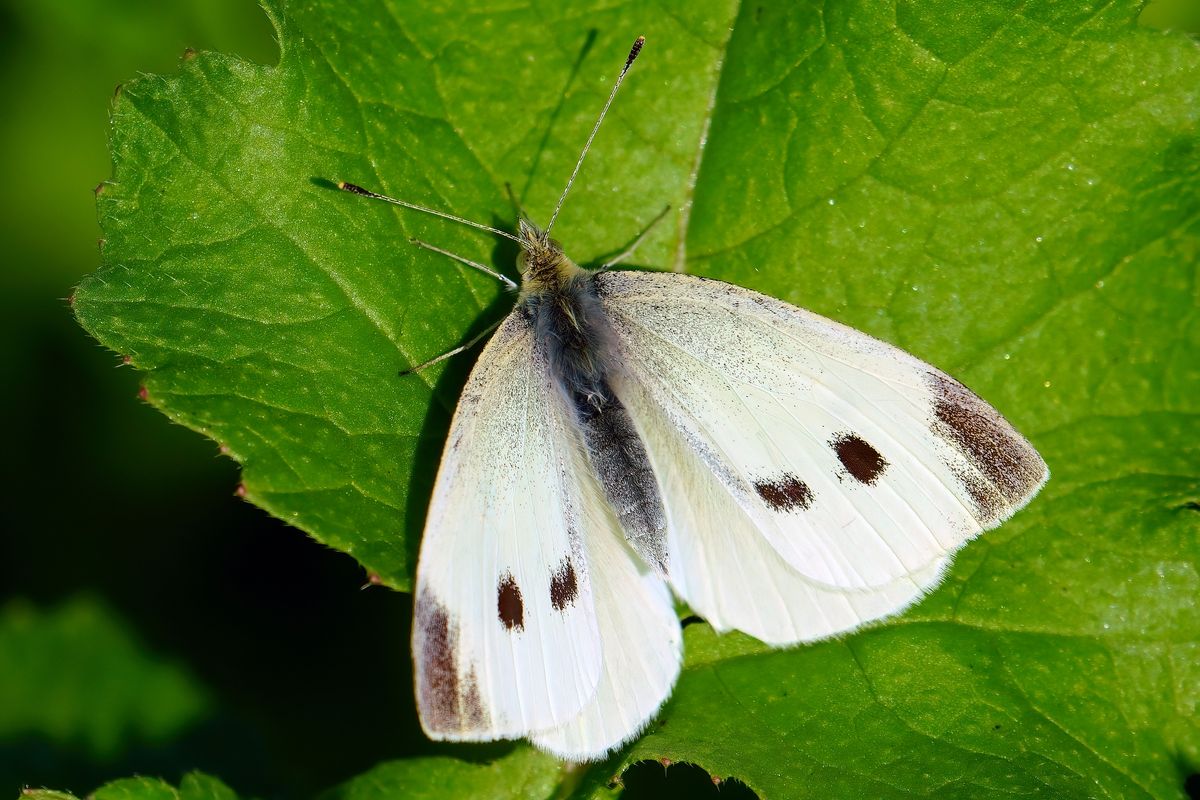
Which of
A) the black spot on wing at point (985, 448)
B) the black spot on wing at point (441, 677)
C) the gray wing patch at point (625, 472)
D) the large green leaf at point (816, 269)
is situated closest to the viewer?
the black spot on wing at point (441, 677)

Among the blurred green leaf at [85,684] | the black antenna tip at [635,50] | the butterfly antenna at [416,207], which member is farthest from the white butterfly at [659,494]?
the blurred green leaf at [85,684]

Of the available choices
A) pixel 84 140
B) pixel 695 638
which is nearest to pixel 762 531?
pixel 695 638

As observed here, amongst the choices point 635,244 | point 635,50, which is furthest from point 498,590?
point 635,50

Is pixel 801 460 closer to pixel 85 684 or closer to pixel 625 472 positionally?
pixel 625 472

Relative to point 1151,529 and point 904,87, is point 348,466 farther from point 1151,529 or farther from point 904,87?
point 1151,529

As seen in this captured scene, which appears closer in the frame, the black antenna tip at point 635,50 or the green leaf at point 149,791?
the green leaf at point 149,791

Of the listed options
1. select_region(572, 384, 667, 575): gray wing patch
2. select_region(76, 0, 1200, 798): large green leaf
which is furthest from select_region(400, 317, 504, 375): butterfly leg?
select_region(572, 384, 667, 575): gray wing patch

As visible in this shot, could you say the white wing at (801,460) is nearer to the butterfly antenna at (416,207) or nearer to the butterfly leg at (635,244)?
the butterfly leg at (635,244)
